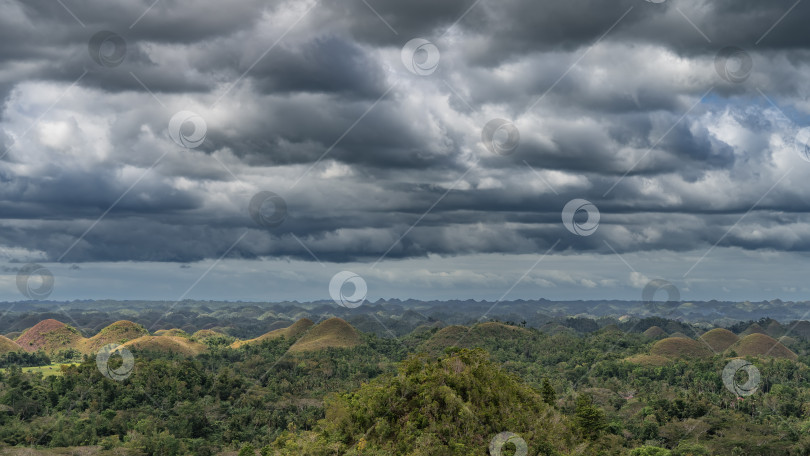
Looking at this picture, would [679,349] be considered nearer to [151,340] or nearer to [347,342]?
[347,342]

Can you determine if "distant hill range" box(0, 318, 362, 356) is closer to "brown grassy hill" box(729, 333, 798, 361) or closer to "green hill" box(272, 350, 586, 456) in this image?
"brown grassy hill" box(729, 333, 798, 361)

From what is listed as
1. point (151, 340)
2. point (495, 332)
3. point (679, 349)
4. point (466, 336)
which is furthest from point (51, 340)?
point (679, 349)

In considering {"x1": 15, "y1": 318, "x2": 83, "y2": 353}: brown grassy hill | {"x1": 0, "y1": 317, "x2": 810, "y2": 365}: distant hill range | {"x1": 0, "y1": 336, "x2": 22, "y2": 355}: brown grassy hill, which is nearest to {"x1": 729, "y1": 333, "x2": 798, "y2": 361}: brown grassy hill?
{"x1": 0, "y1": 317, "x2": 810, "y2": 365}: distant hill range

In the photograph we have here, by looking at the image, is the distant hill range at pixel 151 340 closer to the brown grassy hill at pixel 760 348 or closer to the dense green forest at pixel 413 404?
the dense green forest at pixel 413 404

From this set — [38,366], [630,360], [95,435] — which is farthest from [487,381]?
[38,366]

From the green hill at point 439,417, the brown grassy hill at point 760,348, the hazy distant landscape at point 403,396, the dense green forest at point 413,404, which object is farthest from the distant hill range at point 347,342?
the green hill at point 439,417

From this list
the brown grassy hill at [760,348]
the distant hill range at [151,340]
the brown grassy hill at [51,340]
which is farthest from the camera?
the brown grassy hill at [51,340]
